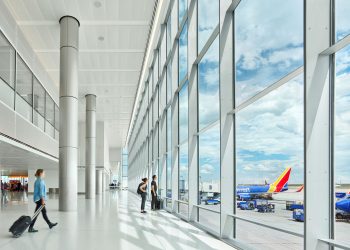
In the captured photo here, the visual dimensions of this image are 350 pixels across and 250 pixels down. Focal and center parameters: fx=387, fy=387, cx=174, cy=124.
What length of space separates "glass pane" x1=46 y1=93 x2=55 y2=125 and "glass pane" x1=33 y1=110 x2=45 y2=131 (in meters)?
1.61

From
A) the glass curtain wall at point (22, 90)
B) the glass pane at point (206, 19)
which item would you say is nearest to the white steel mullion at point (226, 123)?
the glass pane at point (206, 19)

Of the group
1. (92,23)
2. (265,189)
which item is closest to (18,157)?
(92,23)

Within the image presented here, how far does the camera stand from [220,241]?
859cm

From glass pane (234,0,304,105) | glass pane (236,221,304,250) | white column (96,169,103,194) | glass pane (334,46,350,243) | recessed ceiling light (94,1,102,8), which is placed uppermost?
recessed ceiling light (94,1,102,8)

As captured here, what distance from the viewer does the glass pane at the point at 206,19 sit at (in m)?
11.1

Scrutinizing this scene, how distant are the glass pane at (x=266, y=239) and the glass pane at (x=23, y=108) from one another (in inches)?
398

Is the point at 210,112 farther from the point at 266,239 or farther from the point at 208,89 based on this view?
the point at 266,239

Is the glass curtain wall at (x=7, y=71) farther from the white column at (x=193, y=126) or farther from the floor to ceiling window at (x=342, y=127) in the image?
the floor to ceiling window at (x=342, y=127)

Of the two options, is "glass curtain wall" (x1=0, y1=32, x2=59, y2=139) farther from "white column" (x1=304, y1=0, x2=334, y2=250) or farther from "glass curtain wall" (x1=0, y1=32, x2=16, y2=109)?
"white column" (x1=304, y1=0, x2=334, y2=250)

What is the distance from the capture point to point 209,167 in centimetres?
1205

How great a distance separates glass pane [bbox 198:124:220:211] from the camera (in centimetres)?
1156

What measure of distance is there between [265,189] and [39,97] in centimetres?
1635

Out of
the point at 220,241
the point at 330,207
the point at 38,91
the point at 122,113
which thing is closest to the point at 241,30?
the point at 220,241

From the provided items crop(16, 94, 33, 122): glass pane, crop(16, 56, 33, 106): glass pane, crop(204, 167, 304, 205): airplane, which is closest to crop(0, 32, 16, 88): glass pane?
crop(16, 56, 33, 106): glass pane
